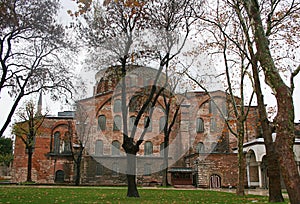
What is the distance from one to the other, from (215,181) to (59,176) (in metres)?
18.8

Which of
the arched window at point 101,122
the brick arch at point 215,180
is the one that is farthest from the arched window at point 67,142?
the brick arch at point 215,180

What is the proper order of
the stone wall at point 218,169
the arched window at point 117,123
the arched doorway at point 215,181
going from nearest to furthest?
the stone wall at point 218,169
the arched doorway at point 215,181
the arched window at point 117,123

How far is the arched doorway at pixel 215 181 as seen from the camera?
34.7 m

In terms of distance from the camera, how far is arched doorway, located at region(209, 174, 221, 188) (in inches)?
1366

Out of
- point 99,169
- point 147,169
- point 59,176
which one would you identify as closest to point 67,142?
point 59,176

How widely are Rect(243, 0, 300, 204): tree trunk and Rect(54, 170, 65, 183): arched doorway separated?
122 feet

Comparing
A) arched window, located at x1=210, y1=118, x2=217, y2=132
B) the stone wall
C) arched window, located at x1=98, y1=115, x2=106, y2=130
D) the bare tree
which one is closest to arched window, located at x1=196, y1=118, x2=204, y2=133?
arched window, located at x1=210, y1=118, x2=217, y2=132

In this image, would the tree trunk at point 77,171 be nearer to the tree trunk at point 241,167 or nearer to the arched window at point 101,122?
the arched window at point 101,122

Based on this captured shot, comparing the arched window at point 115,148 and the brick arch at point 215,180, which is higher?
the arched window at point 115,148

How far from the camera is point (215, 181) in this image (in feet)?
115

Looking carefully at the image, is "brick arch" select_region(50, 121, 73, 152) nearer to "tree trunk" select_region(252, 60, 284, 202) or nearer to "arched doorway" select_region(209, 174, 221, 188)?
"arched doorway" select_region(209, 174, 221, 188)

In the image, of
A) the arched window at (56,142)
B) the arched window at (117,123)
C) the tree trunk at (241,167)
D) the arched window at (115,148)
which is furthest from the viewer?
the arched window at (56,142)

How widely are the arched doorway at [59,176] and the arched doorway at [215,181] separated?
17765mm

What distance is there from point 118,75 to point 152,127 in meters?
26.6
